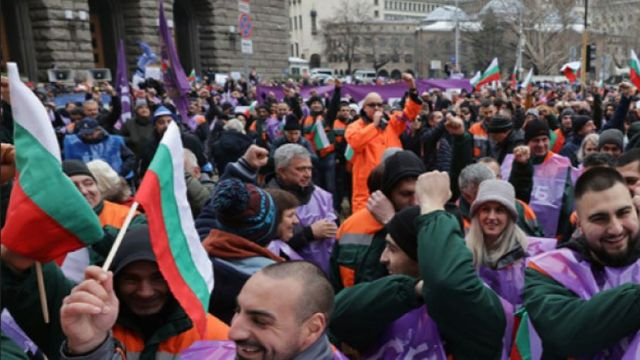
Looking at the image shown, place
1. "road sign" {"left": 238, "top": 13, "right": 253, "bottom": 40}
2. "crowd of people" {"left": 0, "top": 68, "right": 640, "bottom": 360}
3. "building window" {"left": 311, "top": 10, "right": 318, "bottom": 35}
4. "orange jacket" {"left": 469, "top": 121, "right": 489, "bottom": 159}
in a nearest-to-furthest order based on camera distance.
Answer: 1. "crowd of people" {"left": 0, "top": 68, "right": 640, "bottom": 360}
2. "orange jacket" {"left": 469, "top": 121, "right": 489, "bottom": 159}
3. "road sign" {"left": 238, "top": 13, "right": 253, "bottom": 40}
4. "building window" {"left": 311, "top": 10, "right": 318, "bottom": 35}

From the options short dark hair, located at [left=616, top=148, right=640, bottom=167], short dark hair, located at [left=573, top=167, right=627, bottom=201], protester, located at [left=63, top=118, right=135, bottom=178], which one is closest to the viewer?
short dark hair, located at [left=573, top=167, right=627, bottom=201]

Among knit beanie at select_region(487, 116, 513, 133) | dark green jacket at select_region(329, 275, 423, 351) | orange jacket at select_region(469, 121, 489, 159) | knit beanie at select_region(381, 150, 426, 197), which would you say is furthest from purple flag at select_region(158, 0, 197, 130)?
dark green jacket at select_region(329, 275, 423, 351)

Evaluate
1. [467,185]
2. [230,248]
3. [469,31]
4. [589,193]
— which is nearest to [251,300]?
[230,248]

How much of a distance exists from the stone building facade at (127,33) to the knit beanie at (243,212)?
1844 centimetres

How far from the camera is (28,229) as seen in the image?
5.29ft

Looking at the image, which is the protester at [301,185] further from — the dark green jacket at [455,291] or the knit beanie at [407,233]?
the dark green jacket at [455,291]

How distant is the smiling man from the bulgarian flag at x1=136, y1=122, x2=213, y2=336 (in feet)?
3.71

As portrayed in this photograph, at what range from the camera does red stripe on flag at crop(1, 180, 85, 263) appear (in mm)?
1609

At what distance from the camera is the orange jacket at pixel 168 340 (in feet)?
7.09

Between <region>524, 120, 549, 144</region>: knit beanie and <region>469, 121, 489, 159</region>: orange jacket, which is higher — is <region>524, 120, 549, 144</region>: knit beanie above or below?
above

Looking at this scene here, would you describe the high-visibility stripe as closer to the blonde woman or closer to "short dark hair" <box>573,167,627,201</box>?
the blonde woman

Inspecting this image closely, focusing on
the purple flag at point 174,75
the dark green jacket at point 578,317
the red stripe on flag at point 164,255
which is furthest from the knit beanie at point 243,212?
the purple flag at point 174,75

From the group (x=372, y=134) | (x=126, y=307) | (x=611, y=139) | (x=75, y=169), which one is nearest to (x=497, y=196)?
(x=126, y=307)

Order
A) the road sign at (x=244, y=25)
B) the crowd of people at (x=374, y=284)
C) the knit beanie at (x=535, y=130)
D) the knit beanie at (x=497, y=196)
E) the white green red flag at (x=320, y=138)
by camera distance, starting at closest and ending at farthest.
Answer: the crowd of people at (x=374, y=284) → the knit beanie at (x=497, y=196) → the knit beanie at (x=535, y=130) → the white green red flag at (x=320, y=138) → the road sign at (x=244, y=25)
